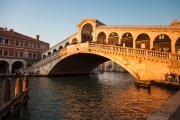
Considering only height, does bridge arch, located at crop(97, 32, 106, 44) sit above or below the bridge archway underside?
above

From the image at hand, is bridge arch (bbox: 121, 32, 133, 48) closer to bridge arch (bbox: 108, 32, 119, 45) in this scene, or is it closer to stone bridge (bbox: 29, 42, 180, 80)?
bridge arch (bbox: 108, 32, 119, 45)

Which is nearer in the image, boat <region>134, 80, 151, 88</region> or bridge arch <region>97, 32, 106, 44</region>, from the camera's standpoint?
boat <region>134, 80, 151, 88</region>

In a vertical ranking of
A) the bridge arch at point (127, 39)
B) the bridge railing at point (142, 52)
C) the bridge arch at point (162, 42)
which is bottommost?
the bridge railing at point (142, 52)

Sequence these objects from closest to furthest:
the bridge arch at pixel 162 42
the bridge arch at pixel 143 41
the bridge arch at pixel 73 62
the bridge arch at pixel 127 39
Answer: the bridge arch at pixel 162 42 < the bridge arch at pixel 143 41 < the bridge arch at pixel 127 39 < the bridge arch at pixel 73 62

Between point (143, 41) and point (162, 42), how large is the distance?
292cm

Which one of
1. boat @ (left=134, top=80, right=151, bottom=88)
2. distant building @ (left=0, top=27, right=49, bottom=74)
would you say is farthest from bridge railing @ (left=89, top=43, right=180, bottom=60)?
distant building @ (left=0, top=27, right=49, bottom=74)

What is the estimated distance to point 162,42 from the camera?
21984 mm

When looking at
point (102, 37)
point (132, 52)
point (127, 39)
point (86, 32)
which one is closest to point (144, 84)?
point (132, 52)

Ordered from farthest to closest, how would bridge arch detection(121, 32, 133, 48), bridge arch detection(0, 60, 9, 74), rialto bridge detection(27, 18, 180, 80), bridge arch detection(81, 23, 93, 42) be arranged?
1. bridge arch detection(0, 60, 9, 74)
2. bridge arch detection(81, 23, 93, 42)
3. bridge arch detection(121, 32, 133, 48)
4. rialto bridge detection(27, 18, 180, 80)

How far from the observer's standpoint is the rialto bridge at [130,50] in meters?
16.5

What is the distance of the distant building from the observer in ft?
113

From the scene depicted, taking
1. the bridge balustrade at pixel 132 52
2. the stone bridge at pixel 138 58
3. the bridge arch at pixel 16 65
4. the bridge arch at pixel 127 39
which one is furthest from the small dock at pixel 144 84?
the bridge arch at pixel 16 65

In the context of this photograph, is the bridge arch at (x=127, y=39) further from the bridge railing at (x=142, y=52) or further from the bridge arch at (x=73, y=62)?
the bridge railing at (x=142, y=52)

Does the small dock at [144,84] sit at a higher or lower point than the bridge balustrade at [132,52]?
lower
